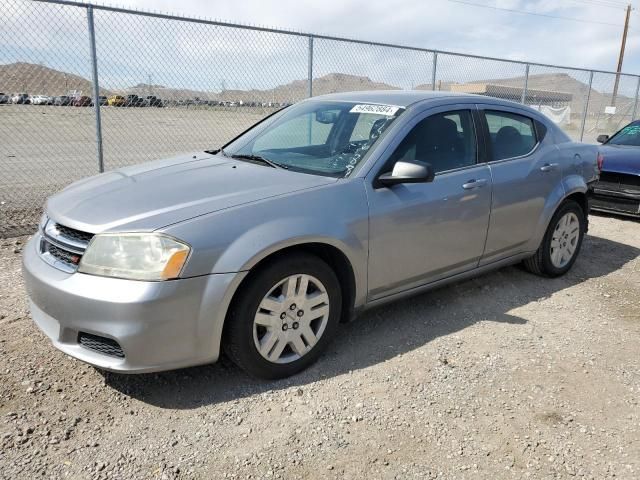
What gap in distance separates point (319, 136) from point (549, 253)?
2.43 metres

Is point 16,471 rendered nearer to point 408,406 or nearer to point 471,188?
point 408,406

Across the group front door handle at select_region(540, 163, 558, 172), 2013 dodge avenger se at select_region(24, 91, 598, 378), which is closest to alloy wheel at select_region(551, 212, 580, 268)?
2013 dodge avenger se at select_region(24, 91, 598, 378)

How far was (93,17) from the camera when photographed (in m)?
5.45

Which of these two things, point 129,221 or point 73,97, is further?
point 73,97

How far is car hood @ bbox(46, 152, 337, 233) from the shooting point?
2.72m

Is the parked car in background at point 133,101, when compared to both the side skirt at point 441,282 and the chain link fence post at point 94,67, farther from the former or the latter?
the side skirt at point 441,282

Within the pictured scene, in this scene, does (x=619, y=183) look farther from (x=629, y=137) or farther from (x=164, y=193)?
(x=164, y=193)

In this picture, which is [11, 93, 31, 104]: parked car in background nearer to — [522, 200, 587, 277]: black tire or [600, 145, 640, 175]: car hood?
[522, 200, 587, 277]: black tire

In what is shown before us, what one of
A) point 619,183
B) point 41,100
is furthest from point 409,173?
point 41,100

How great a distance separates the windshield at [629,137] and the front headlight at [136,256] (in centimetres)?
771

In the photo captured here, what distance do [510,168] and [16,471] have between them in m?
3.75

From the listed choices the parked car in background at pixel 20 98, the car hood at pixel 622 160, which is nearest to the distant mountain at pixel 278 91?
the parked car in background at pixel 20 98

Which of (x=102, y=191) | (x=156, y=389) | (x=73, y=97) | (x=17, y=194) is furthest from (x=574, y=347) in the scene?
(x=17, y=194)

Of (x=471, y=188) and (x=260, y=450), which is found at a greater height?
(x=471, y=188)
